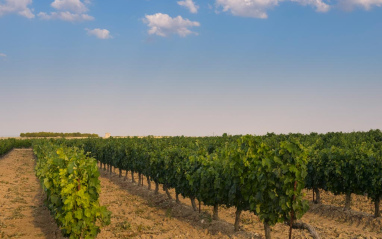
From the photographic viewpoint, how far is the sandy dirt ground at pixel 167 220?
35.4ft

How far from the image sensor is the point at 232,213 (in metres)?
13.9

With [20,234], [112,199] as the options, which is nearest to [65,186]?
[20,234]

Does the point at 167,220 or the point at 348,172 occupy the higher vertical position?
the point at 348,172

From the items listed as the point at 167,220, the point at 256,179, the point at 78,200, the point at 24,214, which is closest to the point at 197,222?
the point at 167,220

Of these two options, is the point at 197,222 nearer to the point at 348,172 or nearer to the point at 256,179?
the point at 256,179

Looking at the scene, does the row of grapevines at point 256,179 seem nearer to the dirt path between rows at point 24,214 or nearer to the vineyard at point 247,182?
the vineyard at point 247,182

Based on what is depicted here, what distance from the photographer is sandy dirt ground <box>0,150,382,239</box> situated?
1080 cm

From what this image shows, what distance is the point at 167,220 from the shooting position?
41.2ft

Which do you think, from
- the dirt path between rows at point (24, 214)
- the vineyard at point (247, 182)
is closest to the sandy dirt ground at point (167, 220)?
the dirt path between rows at point (24, 214)

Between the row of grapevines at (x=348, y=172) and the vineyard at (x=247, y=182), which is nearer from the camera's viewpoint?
the vineyard at (x=247, y=182)

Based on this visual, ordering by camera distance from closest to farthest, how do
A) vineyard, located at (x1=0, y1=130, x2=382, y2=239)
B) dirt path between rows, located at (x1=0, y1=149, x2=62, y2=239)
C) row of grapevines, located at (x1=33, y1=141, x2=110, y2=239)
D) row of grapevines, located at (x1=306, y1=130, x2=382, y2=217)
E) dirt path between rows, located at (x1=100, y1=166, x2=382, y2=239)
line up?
vineyard, located at (x1=0, y1=130, x2=382, y2=239) < row of grapevines, located at (x1=33, y1=141, x2=110, y2=239) < dirt path between rows, located at (x1=100, y1=166, x2=382, y2=239) < dirt path between rows, located at (x1=0, y1=149, x2=62, y2=239) < row of grapevines, located at (x1=306, y1=130, x2=382, y2=217)

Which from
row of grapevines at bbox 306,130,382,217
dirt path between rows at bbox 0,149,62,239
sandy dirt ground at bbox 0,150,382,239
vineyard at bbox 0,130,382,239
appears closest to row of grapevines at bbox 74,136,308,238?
vineyard at bbox 0,130,382,239

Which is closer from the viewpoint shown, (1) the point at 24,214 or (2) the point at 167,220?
(2) the point at 167,220

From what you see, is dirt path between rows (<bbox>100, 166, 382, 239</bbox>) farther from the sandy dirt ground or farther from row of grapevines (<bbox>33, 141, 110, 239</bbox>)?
row of grapevines (<bbox>33, 141, 110, 239</bbox>)
